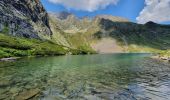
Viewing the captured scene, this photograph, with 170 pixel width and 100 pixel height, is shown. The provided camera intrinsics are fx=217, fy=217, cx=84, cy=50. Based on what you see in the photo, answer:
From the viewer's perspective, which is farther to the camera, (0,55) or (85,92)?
(0,55)

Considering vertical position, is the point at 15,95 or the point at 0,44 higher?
the point at 0,44

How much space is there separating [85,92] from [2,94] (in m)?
13.5

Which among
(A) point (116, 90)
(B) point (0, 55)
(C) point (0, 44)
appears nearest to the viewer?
(A) point (116, 90)

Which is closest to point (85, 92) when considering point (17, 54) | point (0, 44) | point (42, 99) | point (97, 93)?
point (97, 93)

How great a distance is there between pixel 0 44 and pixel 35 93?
161 m

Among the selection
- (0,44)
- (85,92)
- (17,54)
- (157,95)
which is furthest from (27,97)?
(0,44)

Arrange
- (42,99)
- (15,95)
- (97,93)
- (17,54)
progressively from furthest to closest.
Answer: (17,54), (97,93), (15,95), (42,99)

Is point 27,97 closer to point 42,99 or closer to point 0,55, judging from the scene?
point 42,99

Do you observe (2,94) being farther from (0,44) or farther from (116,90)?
(0,44)

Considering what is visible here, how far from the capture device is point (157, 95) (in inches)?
1406

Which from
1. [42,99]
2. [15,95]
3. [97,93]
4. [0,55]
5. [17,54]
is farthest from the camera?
[17,54]

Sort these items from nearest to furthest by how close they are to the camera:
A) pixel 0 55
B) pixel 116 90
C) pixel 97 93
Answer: pixel 97 93, pixel 116 90, pixel 0 55

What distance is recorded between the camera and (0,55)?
13825cm

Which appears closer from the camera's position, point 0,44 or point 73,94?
point 73,94
